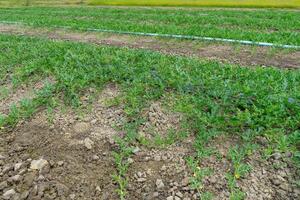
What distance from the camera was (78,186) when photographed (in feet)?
11.7

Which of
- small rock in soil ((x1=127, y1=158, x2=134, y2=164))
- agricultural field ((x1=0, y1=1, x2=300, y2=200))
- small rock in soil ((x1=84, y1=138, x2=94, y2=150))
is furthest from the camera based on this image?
small rock in soil ((x1=84, y1=138, x2=94, y2=150))

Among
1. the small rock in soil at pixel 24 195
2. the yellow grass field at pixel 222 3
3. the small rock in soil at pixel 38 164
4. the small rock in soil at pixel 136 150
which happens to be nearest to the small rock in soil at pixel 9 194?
the small rock in soil at pixel 24 195

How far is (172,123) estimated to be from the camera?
168 inches

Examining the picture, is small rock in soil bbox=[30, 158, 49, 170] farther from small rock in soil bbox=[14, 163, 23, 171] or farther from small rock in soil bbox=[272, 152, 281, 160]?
small rock in soil bbox=[272, 152, 281, 160]

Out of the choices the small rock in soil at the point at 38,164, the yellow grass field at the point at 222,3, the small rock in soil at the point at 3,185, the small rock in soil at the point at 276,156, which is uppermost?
the small rock in soil at the point at 276,156

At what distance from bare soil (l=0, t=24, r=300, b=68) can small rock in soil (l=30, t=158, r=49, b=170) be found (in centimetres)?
421

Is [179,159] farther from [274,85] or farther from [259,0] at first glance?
[259,0]

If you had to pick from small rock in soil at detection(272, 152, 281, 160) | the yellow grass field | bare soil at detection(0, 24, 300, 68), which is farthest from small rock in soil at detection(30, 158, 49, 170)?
the yellow grass field

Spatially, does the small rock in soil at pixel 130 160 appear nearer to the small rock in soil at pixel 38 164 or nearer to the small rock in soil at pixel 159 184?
the small rock in soil at pixel 159 184

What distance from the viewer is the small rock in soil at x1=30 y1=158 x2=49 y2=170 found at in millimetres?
3854

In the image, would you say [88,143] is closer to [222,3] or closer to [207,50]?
[207,50]

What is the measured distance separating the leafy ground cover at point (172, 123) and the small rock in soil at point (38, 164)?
0.29 feet

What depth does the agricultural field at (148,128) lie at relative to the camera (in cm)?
342

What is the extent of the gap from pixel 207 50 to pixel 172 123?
393cm
